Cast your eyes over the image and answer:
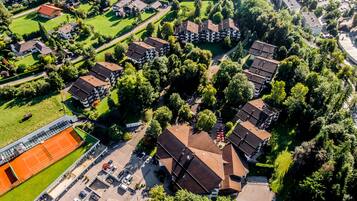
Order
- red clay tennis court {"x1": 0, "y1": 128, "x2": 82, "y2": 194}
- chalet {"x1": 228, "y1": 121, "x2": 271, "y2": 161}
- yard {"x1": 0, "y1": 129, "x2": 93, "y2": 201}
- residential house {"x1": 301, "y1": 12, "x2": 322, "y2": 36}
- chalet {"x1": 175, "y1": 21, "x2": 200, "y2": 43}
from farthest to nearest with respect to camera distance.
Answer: residential house {"x1": 301, "y1": 12, "x2": 322, "y2": 36}
chalet {"x1": 175, "y1": 21, "x2": 200, "y2": 43}
chalet {"x1": 228, "y1": 121, "x2": 271, "y2": 161}
red clay tennis court {"x1": 0, "y1": 128, "x2": 82, "y2": 194}
yard {"x1": 0, "y1": 129, "x2": 93, "y2": 201}

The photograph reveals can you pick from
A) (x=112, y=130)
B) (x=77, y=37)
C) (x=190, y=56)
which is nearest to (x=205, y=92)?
(x=190, y=56)

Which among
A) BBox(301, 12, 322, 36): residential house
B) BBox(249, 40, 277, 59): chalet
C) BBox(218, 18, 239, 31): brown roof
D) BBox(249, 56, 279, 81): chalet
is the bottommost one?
BBox(249, 56, 279, 81): chalet

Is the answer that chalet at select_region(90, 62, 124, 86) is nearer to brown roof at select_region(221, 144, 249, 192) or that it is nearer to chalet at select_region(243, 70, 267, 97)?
chalet at select_region(243, 70, 267, 97)

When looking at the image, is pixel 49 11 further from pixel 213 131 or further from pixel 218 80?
pixel 213 131

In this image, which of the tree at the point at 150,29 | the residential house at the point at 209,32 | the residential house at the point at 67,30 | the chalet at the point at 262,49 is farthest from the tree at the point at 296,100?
the residential house at the point at 67,30

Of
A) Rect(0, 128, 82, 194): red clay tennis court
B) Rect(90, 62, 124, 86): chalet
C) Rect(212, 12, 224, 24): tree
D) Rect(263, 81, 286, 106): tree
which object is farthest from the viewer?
Rect(212, 12, 224, 24): tree

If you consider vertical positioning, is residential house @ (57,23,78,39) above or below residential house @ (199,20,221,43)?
below

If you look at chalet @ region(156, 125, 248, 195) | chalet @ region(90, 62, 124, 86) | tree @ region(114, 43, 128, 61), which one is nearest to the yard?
chalet @ region(156, 125, 248, 195)
